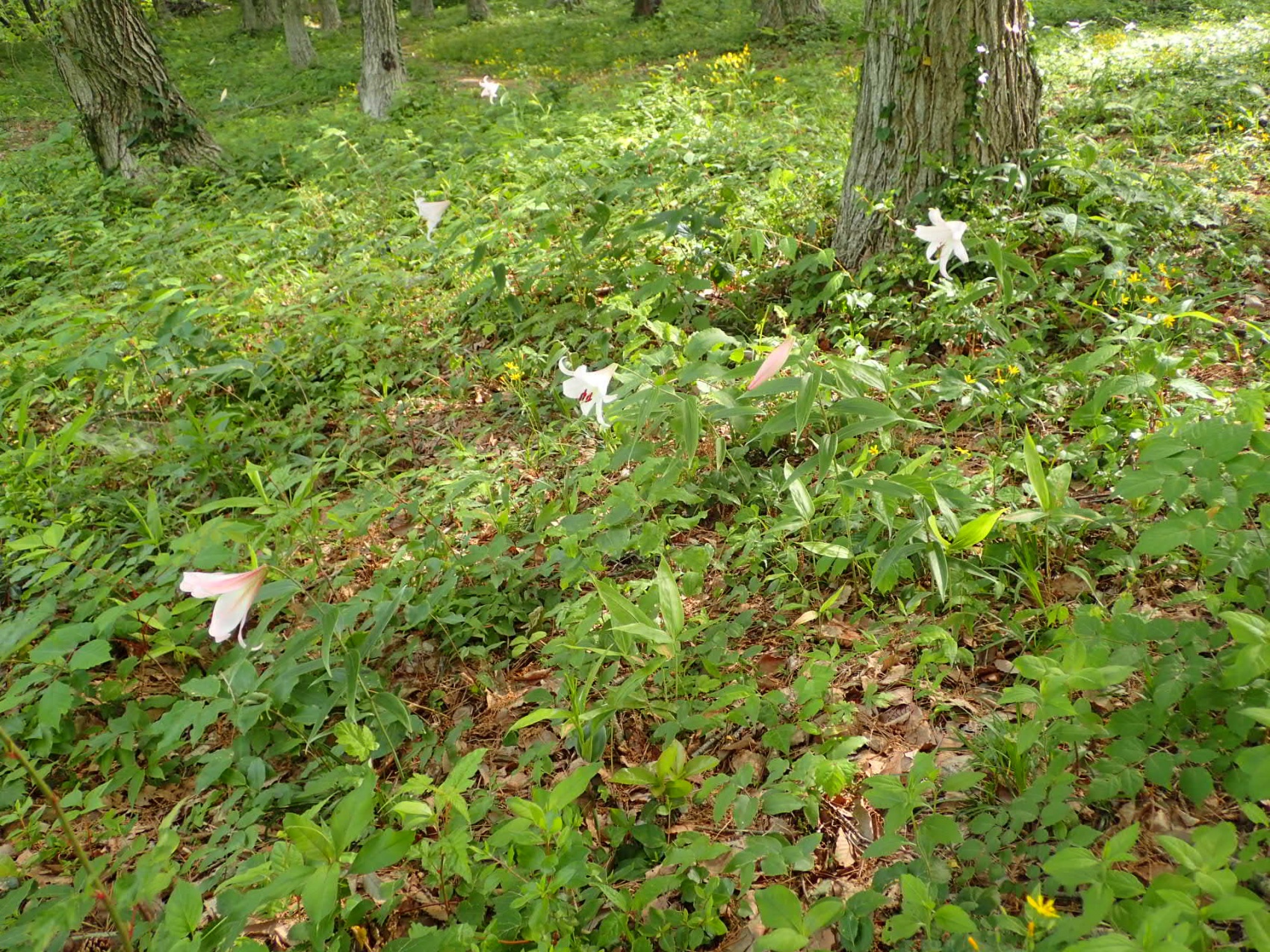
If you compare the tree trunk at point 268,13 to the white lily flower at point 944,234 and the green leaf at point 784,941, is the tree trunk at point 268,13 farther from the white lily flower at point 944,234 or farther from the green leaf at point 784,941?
the green leaf at point 784,941

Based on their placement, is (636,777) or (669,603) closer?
(636,777)

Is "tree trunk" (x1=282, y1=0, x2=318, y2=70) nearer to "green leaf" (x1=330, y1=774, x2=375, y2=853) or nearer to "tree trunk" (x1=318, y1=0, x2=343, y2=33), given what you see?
"tree trunk" (x1=318, y1=0, x2=343, y2=33)

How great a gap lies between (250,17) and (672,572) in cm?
2057

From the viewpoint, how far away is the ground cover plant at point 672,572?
4.85 feet

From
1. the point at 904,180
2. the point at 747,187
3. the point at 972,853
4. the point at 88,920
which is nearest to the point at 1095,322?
the point at 904,180

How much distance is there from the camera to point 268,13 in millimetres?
17375

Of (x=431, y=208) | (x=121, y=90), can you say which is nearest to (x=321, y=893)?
(x=431, y=208)

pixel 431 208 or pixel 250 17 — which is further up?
pixel 250 17

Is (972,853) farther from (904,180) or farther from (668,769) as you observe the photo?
(904,180)

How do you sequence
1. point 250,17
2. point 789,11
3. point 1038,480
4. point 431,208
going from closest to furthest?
1. point 1038,480
2. point 431,208
3. point 789,11
4. point 250,17

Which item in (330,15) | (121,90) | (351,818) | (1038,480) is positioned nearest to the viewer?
(351,818)

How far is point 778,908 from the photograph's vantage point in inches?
51.4

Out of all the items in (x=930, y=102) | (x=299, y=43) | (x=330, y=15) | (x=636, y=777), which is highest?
(x=330, y=15)

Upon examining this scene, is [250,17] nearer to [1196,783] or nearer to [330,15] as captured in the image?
[330,15]
